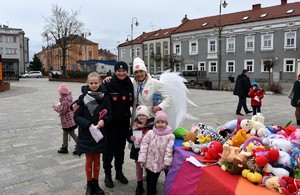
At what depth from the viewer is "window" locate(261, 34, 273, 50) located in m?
35.1

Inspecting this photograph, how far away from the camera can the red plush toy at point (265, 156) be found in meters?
2.47

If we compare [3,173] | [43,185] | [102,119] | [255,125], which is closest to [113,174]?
[43,185]

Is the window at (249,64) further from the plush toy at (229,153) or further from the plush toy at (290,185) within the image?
the plush toy at (290,185)

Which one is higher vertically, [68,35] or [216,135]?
[68,35]

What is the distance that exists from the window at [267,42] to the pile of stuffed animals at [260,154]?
35.0 meters

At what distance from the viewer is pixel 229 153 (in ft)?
9.05

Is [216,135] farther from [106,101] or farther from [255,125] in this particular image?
[106,101]

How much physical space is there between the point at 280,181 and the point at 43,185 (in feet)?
10.9

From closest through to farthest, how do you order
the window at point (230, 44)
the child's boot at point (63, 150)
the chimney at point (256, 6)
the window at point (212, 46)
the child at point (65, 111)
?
the child at point (65, 111) < the child's boot at point (63, 150) < the window at point (230, 44) < the chimney at point (256, 6) < the window at point (212, 46)

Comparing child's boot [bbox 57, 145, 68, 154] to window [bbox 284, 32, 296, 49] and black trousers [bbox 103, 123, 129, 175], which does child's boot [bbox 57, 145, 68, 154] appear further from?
Answer: window [bbox 284, 32, 296, 49]

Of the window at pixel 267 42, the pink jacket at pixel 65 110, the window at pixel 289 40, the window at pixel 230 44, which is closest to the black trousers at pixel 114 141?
the pink jacket at pixel 65 110

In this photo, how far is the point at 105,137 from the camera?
3.88 meters

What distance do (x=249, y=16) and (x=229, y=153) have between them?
1564 inches

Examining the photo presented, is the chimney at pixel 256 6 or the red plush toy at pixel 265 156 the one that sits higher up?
the chimney at pixel 256 6
